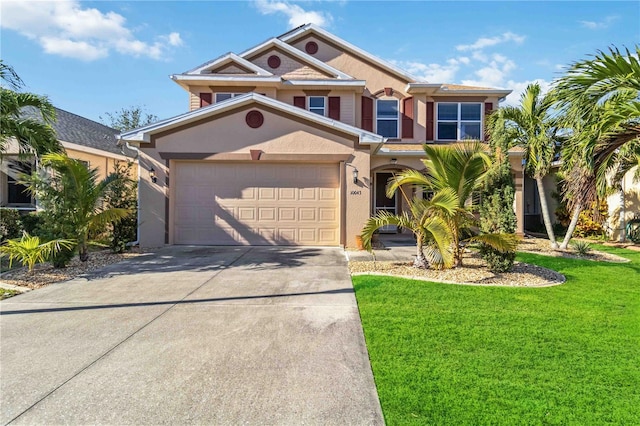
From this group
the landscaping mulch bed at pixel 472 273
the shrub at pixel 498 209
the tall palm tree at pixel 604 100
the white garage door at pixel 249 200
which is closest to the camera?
the tall palm tree at pixel 604 100

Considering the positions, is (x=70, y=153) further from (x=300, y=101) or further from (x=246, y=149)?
(x=300, y=101)

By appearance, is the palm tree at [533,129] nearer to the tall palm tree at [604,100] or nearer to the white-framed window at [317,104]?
the tall palm tree at [604,100]

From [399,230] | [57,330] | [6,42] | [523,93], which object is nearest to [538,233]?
[399,230]

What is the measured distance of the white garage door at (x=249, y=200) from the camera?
11.9m

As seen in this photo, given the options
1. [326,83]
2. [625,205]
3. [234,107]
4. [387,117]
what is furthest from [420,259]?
[625,205]

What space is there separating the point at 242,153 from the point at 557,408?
10328 mm

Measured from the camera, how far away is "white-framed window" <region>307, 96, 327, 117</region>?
51.0ft

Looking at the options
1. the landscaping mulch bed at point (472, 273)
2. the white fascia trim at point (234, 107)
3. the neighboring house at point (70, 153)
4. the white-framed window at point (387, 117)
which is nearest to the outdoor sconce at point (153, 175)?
the white fascia trim at point (234, 107)

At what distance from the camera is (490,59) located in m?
13.6

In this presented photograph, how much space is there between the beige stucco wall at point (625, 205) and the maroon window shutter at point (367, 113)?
10290 mm

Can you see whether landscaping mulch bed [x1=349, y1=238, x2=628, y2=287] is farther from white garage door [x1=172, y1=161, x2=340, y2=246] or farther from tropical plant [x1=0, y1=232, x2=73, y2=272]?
tropical plant [x1=0, y1=232, x2=73, y2=272]

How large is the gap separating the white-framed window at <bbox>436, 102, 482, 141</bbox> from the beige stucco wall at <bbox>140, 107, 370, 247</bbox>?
6.16 meters

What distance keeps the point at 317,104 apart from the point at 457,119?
245 inches

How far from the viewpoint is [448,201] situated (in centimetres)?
748
